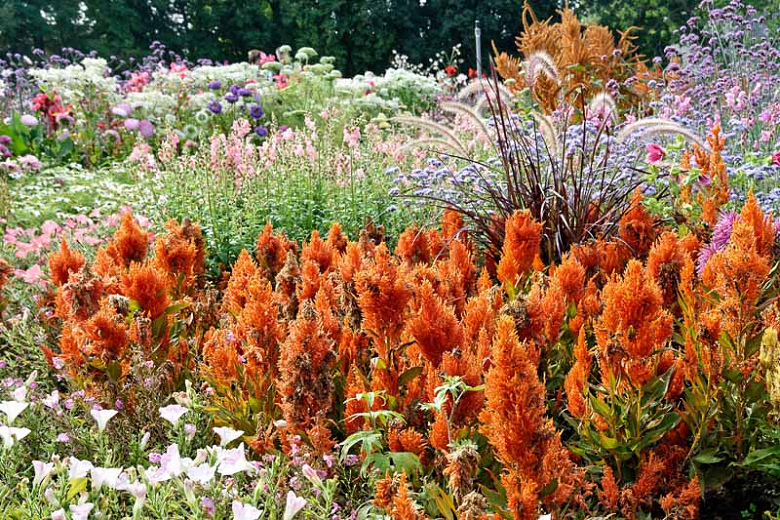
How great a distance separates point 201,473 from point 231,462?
121mm

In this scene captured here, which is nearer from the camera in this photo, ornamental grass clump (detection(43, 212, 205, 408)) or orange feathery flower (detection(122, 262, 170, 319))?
ornamental grass clump (detection(43, 212, 205, 408))

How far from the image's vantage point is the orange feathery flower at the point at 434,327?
207cm

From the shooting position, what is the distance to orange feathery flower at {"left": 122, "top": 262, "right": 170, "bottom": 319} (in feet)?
9.22

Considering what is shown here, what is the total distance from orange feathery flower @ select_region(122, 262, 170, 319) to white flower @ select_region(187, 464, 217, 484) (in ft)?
3.65

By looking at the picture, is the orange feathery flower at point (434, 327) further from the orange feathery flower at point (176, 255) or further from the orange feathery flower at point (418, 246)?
the orange feathery flower at point (176, 255)

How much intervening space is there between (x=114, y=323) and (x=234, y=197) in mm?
3291

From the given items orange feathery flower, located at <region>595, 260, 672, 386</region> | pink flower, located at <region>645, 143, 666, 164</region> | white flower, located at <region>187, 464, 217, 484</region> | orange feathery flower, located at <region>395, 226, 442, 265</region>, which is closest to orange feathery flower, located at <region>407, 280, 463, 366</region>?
orange feathery flower, located at <region>595, 260, 672, 386</region>

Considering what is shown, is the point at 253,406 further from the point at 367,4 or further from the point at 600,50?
the point at 367,4

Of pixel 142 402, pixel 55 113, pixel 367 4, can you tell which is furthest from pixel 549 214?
pixel 367 4

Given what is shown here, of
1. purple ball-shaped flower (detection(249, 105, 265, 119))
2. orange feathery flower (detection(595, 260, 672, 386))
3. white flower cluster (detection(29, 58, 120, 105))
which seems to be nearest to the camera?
orange feathery flower (detection(595, 260, 672, 386))

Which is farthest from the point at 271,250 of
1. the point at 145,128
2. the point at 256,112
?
the point at 145,128

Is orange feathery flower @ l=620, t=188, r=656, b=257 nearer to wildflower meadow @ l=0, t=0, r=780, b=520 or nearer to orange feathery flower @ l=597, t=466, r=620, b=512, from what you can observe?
wildflower meadow @ l=0, t=0, r=780, b=520

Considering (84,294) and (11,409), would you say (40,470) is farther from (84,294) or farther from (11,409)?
(84,294)

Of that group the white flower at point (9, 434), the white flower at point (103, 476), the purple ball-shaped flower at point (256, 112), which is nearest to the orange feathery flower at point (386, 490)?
the white flower at point (103, 476)
